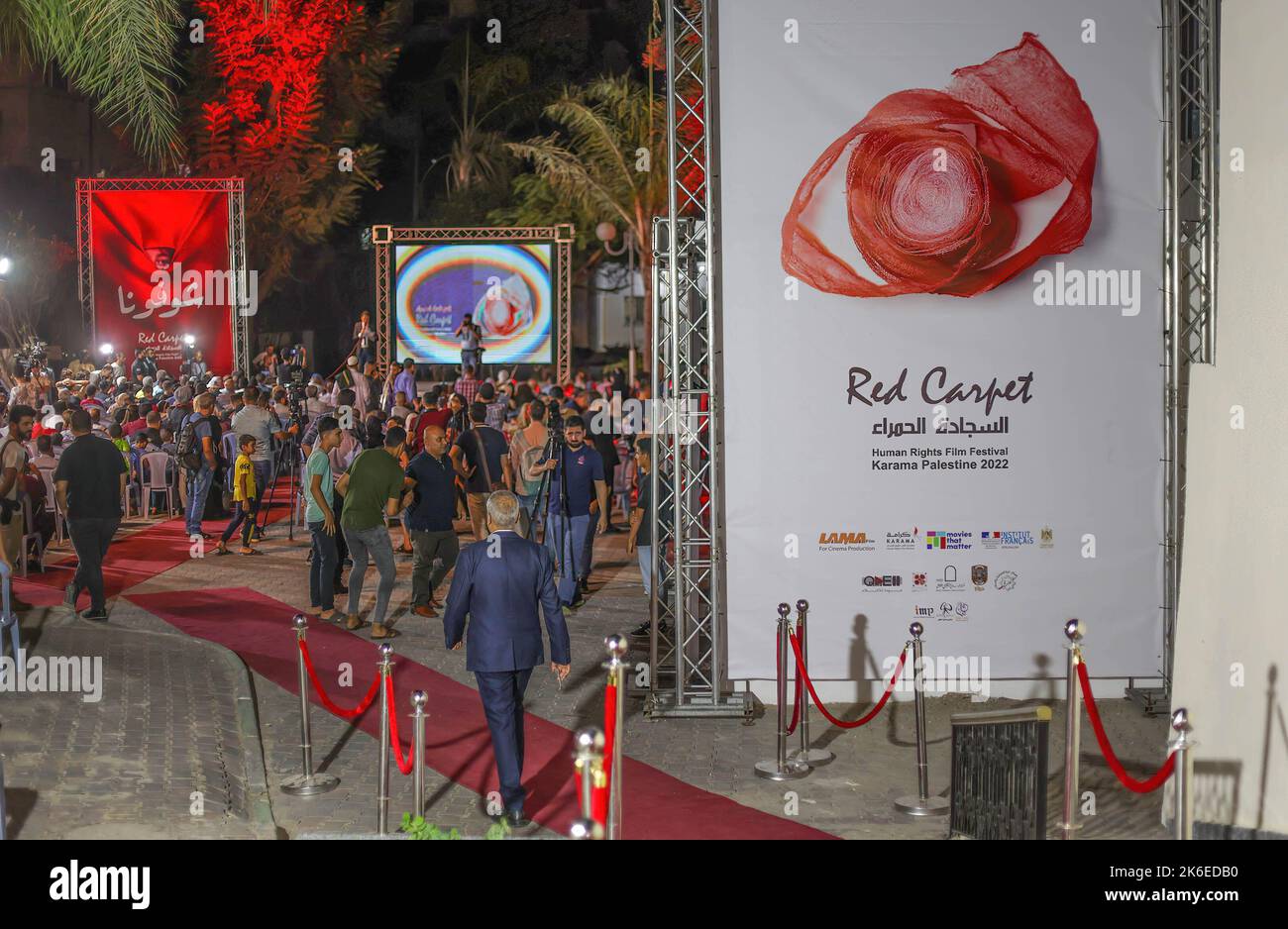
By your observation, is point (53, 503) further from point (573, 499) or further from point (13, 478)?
point (573, 499)

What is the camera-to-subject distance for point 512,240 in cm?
3325

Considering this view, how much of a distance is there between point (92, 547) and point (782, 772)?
286 inches

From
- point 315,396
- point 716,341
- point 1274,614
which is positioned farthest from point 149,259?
point 1274,614

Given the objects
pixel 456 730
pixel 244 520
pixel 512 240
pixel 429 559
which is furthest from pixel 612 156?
pixel 456 730

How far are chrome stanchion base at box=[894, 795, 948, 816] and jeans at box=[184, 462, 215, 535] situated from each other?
1206 cm

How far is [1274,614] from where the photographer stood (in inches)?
287

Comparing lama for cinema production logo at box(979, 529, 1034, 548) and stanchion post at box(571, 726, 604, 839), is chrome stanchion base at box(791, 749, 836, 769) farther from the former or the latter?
stanchion post at box(571, 726, 604, 839)

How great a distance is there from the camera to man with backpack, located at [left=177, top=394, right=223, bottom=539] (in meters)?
18.1

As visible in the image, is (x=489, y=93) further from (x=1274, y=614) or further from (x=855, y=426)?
(x=1274, y=614)

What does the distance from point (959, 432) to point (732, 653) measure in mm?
2352

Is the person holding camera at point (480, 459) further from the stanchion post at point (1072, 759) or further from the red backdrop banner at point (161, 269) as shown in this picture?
the red backdrop banner at point (161, 269)
